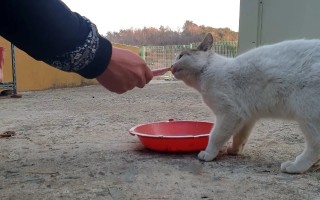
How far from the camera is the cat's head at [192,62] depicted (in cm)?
246

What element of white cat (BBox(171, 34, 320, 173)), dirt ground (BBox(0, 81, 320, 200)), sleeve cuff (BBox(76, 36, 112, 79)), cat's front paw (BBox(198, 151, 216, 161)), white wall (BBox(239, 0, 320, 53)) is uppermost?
white wall (BBox(239, 0, 320, 53))

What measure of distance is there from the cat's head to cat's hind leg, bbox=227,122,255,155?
1.34ft

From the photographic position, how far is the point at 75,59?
1.31 meters

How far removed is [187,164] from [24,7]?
1349 millimetres

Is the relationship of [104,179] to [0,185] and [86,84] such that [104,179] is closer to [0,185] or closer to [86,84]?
[0,185]

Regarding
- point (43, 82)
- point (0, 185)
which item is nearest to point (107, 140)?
point (0, 185)

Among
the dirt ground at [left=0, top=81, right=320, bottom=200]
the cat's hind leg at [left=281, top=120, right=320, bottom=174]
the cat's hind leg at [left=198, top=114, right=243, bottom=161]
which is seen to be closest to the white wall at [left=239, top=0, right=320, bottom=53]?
the dirt ground at [left=0, top=81, right=320, bottom=200]

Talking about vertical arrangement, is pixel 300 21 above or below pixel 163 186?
above

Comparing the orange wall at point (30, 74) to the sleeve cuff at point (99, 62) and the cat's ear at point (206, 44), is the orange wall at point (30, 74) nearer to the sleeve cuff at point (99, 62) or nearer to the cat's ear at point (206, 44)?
the cat's ear at point (206, 44)

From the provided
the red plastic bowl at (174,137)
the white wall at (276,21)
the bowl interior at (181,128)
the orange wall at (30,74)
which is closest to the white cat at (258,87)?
the red plastic bowl at (174,137)

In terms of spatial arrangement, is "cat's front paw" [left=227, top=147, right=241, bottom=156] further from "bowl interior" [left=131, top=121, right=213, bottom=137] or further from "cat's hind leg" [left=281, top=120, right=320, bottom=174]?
"cat's hind leg" [left=281, top=120, right=320, bottom=174]

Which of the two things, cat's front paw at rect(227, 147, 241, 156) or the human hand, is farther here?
cat's front paw at rect(227, 147, 241, 156)

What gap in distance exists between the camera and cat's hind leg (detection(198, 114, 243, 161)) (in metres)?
2.26

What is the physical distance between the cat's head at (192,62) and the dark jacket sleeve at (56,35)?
1100 millimetres
